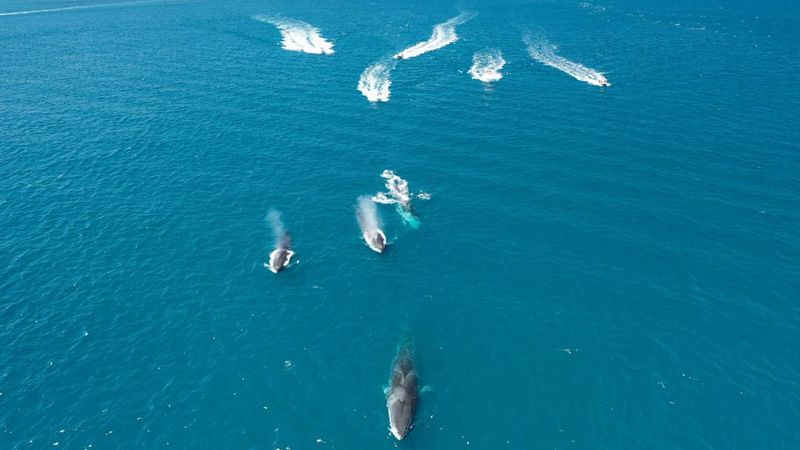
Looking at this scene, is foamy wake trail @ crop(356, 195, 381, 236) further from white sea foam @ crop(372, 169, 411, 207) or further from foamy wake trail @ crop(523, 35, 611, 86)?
foamy wake trail @ crop(523, 35, 611, 86)

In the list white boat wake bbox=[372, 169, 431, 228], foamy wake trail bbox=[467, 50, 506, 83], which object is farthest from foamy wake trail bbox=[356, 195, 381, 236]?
foamy wake trail bbox=[467, 50, 506, 83]

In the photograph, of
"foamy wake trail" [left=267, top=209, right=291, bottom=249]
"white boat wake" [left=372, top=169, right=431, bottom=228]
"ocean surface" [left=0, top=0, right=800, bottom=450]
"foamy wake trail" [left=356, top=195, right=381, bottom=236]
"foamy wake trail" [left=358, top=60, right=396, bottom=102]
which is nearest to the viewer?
"ocean surface" [left=0, top=0, right=800, bottom=450]

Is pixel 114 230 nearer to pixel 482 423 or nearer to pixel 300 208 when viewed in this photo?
pixel 300 208

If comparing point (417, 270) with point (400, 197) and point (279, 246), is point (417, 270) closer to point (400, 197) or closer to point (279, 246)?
point (400, 197)

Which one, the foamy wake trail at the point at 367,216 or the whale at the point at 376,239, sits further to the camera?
the foamy wake trail at the point at 367,216

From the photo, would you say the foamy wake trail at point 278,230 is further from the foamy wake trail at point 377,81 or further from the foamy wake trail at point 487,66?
the foamy wake trail at point 487,66

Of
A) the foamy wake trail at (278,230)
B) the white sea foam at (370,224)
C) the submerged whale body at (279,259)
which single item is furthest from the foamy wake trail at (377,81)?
the submerged whale body at (279,259)

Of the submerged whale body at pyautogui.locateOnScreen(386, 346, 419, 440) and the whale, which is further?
the whale

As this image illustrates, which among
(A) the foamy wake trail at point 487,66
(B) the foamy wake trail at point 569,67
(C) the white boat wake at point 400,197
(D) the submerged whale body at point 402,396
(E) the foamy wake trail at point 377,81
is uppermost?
(B) the foamy wake trail at point 569,67

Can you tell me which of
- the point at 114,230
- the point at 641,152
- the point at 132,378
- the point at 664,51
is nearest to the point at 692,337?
the point at 641,152
